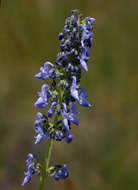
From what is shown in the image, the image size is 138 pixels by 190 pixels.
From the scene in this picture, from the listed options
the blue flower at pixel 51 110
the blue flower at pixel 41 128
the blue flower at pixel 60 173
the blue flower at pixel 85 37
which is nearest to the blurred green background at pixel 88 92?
the blue flower at pixel 60 173

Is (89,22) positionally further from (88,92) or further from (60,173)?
(88,92)

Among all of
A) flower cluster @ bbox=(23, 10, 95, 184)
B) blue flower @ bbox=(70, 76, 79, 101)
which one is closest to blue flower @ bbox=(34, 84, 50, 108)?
flower cluster @ bbox=(23, 10, 95, 184)

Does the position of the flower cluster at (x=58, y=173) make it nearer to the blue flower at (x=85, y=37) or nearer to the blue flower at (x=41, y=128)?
the blue flower at (x=41, y=128)

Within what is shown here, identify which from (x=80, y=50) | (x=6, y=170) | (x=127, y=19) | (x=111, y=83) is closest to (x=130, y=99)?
(x=111, y=83)

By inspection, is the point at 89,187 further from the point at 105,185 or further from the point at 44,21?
the point at 44,21

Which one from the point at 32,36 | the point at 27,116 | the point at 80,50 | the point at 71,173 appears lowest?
the point at 80,50
